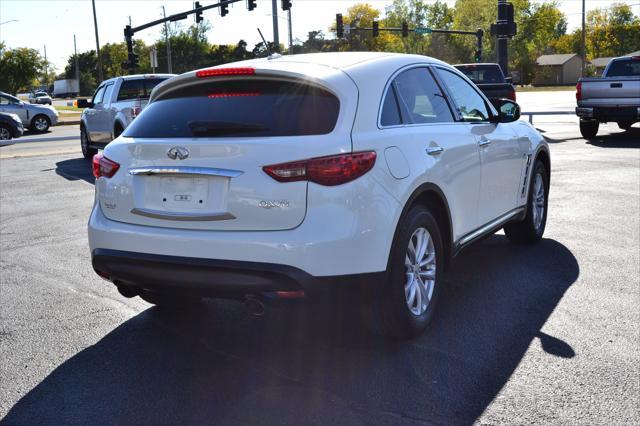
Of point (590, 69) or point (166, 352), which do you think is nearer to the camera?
point (166, 352)

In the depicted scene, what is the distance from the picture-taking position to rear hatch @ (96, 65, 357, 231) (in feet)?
12.0

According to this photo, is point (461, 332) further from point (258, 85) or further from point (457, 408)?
point (258, 85)

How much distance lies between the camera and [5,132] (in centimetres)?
2452

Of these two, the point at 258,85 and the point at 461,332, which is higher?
the point at 258,85

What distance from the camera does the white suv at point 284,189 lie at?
363cm

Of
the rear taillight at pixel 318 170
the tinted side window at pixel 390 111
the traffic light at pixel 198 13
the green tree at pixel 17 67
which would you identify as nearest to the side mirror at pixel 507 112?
the tinted side window at pixel 390 111

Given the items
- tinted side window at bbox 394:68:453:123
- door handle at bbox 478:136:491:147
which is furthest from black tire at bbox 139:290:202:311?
door handle at bbox 478:136:491:147

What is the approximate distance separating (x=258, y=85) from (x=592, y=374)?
7.71ft

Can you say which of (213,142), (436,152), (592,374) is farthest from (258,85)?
(592,374)

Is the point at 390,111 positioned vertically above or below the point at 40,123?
above

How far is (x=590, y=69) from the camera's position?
98.1 m

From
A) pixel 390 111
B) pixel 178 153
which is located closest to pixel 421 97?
pixel 390 111

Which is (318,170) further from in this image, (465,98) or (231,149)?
(465,98)

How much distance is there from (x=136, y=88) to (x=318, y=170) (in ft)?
40.7
